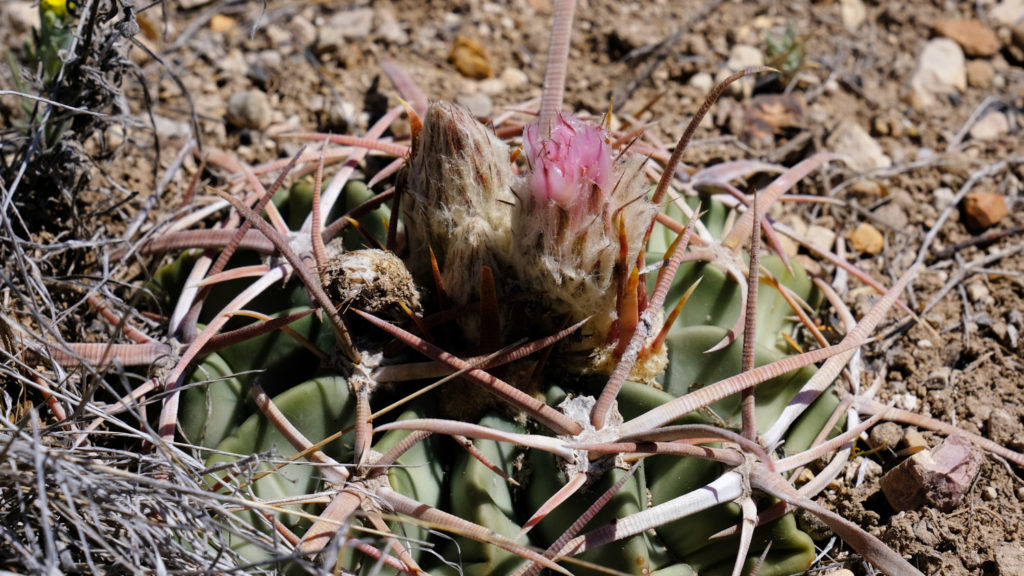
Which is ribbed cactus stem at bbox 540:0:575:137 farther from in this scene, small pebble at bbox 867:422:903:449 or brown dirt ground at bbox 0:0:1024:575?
small pebble at bbox 867:422:903:449

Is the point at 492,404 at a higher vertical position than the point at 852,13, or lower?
lower

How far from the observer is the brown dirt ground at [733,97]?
89.3 inches

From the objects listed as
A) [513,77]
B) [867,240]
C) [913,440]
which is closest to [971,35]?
[867,240]

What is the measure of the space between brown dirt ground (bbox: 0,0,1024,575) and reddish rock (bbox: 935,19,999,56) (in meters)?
0.04

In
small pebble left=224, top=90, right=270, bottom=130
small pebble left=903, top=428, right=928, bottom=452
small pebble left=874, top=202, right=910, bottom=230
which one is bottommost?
small pebble left=903, top=428, right=928, bottom=452

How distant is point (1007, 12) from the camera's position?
11.2 ft

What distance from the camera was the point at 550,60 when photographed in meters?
1.76

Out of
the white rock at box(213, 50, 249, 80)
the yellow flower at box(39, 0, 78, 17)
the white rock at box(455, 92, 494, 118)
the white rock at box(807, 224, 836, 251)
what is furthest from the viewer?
the white rock at box(213, 50, 249, 80)

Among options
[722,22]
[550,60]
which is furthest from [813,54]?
[550,60]

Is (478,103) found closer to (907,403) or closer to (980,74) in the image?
(907,403)

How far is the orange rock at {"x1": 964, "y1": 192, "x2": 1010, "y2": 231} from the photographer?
8.50ft

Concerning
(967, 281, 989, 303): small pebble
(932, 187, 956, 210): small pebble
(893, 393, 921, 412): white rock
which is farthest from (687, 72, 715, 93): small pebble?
(893, 393, 921, 412): white rock

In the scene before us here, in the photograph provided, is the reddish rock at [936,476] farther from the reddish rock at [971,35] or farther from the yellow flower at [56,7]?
the yellow flower at [56,7]

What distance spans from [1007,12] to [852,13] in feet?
2.03
